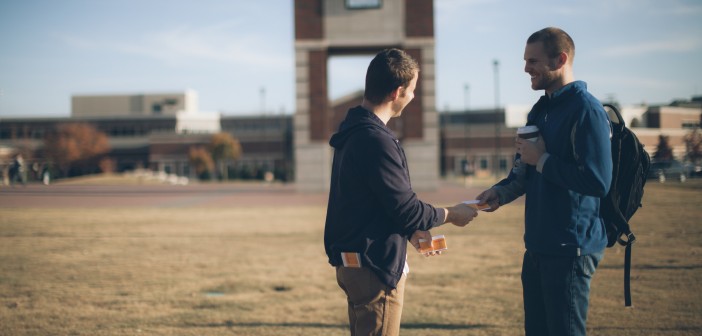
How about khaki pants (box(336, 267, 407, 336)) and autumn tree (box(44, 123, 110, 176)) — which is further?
autumn tree (box(44, 123, 110, 176))

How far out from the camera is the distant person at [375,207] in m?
2.80

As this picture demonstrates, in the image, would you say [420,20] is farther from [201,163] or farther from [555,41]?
[201,163]

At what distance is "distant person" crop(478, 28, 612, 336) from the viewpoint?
112 inches

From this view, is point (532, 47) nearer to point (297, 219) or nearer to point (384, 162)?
point (384, 162)

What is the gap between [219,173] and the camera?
215ft

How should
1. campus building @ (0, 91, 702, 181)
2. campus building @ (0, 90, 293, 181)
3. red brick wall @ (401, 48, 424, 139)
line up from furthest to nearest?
campus building @ (0, 90, 293, 181) → campus building @ (0, 91, 702, 181) → red brick wall @ (401, 48, 424, 139)

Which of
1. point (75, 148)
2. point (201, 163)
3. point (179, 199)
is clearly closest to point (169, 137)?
point (75, 148)

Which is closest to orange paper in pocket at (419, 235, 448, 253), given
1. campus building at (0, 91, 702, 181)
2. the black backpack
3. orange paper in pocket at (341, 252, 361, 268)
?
orange paper in pocket at (341, 252, 361, 268)

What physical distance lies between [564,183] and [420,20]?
86.4ft

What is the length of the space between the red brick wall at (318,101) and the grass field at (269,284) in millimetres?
15381

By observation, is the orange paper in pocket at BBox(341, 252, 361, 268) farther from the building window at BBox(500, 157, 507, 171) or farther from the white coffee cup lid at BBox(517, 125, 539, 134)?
the building window at BBox(500, 157, 507, 171)

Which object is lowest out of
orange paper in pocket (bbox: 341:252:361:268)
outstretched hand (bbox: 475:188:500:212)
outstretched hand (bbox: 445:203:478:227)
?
orange paper in pocket (bbox: 341:252:361:268)

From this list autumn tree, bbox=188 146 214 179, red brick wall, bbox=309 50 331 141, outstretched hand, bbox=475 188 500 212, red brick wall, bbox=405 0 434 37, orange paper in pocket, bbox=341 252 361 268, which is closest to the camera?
orange paper in pocket, bbox=341 252 361 268

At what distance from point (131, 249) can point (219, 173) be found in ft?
183
